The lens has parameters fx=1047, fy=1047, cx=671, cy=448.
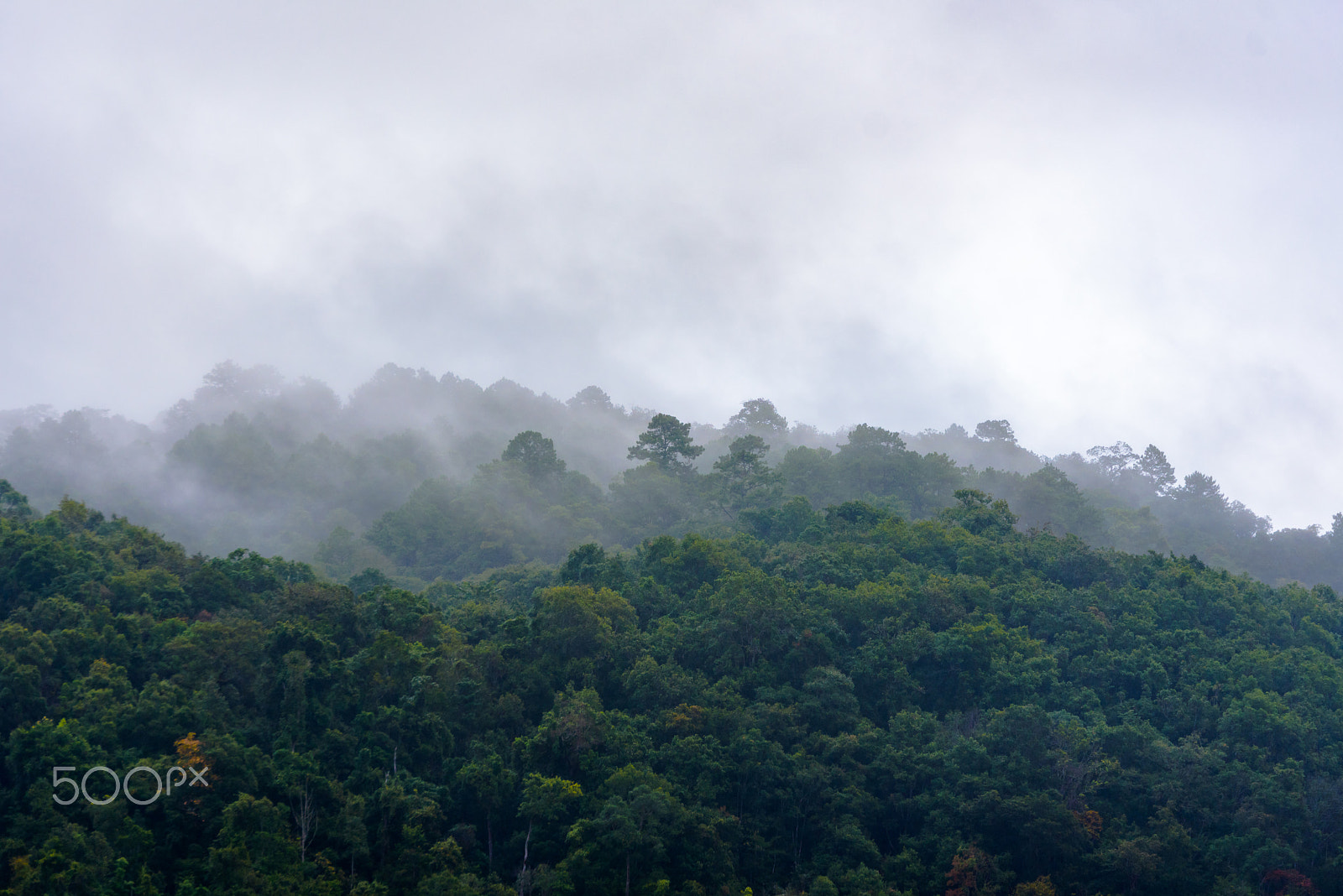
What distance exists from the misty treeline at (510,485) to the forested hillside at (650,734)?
15940mm

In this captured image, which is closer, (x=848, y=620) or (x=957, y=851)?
(x=957, y=851)

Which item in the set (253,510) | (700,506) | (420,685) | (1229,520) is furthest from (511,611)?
(1229,520)

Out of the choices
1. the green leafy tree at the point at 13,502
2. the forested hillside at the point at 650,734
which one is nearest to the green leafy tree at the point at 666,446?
the forested hillside at the point at 650,734

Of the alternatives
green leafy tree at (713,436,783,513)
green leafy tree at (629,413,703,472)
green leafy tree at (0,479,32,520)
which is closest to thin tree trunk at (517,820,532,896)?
green leafy tree at (0,479,32,520)

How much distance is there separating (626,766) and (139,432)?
68040mm

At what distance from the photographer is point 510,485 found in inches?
2328

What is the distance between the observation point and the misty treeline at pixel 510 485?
55.9 m

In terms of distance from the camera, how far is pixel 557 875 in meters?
23.2

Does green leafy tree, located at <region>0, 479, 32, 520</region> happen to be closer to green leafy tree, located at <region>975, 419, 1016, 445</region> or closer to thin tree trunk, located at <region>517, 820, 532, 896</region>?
thin tree trunk, located at <region>517, 820, 532, 896</region>

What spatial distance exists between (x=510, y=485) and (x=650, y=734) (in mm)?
32329

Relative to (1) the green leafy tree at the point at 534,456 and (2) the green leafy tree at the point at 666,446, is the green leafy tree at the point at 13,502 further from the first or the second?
(2) the green leafy tree at the point at 666,446

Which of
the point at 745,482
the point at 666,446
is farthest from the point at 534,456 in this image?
the point at 745,482

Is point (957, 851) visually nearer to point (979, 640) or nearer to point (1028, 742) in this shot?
point (1028, 742)

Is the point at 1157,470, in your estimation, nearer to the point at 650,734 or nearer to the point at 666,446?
the point at 666,446
